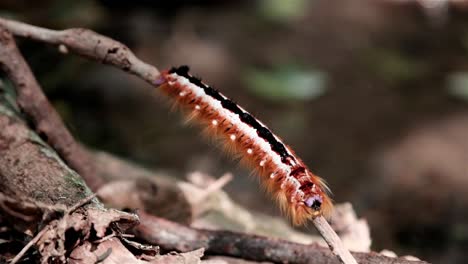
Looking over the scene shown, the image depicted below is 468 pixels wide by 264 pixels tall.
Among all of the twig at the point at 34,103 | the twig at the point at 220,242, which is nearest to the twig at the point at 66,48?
the twig at the point at 34,103

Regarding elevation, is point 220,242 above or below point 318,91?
below

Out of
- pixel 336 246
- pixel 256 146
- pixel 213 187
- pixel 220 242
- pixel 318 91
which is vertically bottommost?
pixel 336 246

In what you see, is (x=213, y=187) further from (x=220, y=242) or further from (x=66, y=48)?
(x=66, y=48)

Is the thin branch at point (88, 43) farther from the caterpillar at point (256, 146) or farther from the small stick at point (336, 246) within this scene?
the small stick at point (336, 246)

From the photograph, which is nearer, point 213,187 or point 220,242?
point 220,242

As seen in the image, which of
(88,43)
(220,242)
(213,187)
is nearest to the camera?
(220,242)

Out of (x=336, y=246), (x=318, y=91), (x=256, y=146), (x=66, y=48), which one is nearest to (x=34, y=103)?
(x=66, y=48)

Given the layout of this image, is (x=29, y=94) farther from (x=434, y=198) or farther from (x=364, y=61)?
(x=364, y=61)

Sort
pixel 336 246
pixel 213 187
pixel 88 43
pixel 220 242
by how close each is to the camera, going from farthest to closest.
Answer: pixel 213 187 < pixel 88 43 < pixel 220 242 < pixel 336 246
